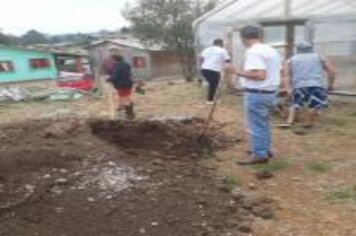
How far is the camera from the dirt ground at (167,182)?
6.21 metres

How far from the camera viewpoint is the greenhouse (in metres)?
15.0

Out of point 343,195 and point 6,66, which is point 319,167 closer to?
point 343,195

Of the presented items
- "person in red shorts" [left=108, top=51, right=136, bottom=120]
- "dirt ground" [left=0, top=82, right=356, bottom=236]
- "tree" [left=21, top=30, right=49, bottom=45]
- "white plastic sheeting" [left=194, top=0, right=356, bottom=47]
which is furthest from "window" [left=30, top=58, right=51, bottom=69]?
"dirt ground" [left=0, top=82, right=356, bottom=236]

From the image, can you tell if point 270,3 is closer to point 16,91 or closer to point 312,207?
point 16,91

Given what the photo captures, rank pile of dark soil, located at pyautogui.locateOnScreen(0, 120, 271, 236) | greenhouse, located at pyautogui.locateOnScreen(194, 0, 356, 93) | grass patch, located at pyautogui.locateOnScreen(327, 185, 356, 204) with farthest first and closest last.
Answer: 1. greenhouse, located at pyautogui.locateOnScreen(194, 0, 356, 93)
2. grass patch, located at pyautogui.locateOnScreen(327, 185, 356, 204)
3. pile of dark soil, located at pyautogui.locateOnScreen(0, 120, 271, 236)

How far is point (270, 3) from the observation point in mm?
16562

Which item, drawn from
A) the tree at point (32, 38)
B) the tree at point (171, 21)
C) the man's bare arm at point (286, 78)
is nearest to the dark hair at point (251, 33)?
the man's bare arm at point (286, 78)

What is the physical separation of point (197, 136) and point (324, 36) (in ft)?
20.1

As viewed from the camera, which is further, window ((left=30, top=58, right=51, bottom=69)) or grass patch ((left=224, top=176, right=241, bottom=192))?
window ((left=30, top=58, right=51, bottom=69))

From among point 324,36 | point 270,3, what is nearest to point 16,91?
point 270,3

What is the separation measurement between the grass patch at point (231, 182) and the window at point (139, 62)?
152 ft

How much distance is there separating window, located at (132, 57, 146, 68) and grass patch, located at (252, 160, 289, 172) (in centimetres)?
4573

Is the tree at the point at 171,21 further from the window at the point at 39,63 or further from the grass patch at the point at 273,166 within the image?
the grass patch at the point at 273,166

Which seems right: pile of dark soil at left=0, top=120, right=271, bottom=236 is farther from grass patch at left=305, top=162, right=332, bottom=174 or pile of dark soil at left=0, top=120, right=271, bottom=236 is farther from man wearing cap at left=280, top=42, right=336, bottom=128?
man wearing cap at left=280, top=42, right=336, bottom=128
